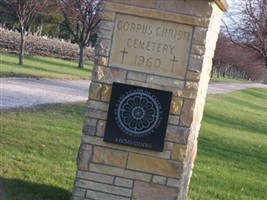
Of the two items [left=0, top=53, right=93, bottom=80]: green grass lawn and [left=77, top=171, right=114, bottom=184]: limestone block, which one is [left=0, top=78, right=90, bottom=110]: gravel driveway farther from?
[left=77, top=171, right=114, bottom=184]: limestone block

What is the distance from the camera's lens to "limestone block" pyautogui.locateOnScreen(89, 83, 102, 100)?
5527mm

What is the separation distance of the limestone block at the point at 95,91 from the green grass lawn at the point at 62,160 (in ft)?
3.96

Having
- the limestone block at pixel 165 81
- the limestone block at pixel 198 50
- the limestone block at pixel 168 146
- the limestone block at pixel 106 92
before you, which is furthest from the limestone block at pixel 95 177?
the limestone block at pixel 198 50

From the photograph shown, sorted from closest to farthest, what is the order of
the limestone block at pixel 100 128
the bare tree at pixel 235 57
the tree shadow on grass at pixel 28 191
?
the limestone block at pixel 100 128, the tree shadow on grass at pixel 28 191, the bare tree at pixel 235 57

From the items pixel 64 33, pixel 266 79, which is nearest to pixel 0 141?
pixel 64 33

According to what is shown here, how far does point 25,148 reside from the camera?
26.4 feet

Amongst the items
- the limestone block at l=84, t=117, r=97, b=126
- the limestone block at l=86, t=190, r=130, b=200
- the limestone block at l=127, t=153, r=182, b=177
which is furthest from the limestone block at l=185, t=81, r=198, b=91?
the limestone block at l=86, t=190, r=130, b=200

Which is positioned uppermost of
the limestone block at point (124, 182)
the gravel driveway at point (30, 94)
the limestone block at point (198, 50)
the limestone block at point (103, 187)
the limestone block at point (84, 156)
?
the limestone block at point (198, 50)

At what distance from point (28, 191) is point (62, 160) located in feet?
6.00

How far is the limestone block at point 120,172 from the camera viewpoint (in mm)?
5445

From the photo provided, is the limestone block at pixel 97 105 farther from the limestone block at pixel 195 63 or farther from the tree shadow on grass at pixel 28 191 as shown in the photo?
the tree shadow on grass at pixel 28 191

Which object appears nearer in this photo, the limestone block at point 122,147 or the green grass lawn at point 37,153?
the limestone block at point 122,147

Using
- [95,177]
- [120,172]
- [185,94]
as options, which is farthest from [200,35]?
[95,177]

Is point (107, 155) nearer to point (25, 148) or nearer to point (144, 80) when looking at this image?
point (144, 80)
